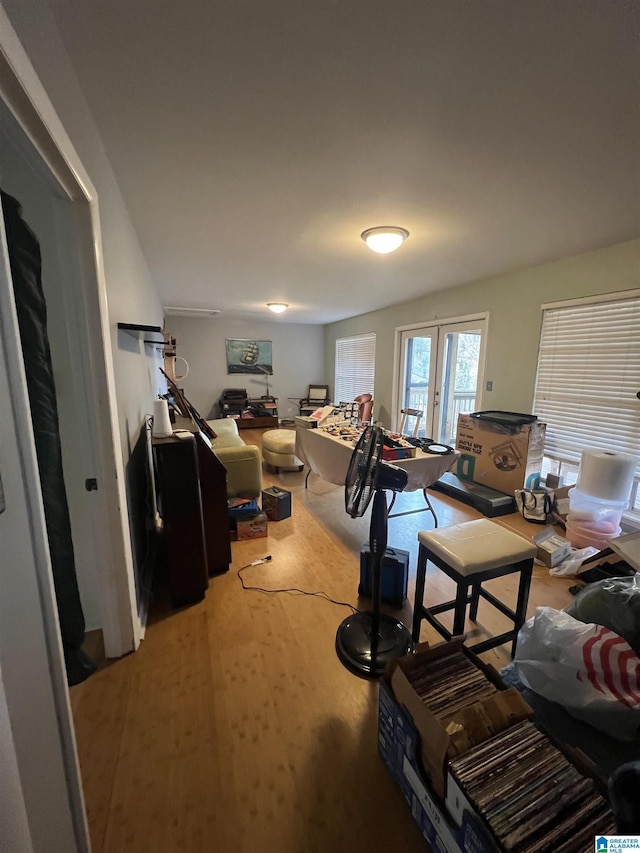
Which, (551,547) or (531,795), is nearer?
(531,795)

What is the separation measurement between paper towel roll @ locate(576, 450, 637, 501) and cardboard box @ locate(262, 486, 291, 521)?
2.50 metres

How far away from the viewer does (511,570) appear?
1.51m

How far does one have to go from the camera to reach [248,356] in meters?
7.36

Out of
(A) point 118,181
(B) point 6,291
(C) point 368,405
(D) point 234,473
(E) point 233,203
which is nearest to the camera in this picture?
(B) point 6,291

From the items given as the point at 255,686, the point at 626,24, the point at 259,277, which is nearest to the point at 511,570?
the point at 255,686

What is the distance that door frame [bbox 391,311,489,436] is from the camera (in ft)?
12.6

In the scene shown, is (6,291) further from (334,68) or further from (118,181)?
(118,181)

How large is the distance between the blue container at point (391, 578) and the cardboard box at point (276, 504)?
3.86 ft

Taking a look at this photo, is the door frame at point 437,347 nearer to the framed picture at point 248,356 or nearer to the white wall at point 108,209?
the framed picture at point 248,356

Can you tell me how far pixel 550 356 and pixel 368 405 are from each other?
298 cm

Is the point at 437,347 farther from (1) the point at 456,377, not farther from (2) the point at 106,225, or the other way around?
(2) the point at 106,225

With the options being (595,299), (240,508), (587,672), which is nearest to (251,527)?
(240,508)

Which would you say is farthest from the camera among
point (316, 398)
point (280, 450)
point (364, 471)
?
point (316, 398)

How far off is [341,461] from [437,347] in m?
2.65
